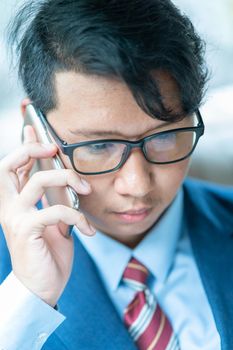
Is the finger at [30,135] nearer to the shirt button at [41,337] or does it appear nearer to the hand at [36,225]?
the hand at [36,225]

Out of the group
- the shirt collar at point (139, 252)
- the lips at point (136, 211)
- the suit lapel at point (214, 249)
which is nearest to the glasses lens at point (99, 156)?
the lips at point (136, 211)

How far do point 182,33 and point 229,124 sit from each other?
2.48 ft

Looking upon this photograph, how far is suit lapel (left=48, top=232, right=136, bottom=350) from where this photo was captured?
104 cm

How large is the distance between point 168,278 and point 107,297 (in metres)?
0.16

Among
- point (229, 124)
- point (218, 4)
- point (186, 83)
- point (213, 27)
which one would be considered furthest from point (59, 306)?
point (218, 4)

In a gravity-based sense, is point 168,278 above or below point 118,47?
below

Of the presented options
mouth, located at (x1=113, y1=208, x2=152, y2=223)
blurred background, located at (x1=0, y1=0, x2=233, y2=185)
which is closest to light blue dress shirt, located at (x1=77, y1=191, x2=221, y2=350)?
mouth, located at (x1=113, y1=208, x2=152, y2=223)

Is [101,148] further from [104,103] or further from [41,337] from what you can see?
[41,337]

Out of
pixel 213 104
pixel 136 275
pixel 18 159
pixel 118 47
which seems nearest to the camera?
pixel 118 47

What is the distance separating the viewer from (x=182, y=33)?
98 centimetres

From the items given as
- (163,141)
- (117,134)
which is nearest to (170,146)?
(163,141)

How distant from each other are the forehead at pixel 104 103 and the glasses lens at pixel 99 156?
0.13ft

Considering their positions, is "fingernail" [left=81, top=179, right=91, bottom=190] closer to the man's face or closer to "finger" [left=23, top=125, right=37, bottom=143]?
the man's face

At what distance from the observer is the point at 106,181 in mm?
995
